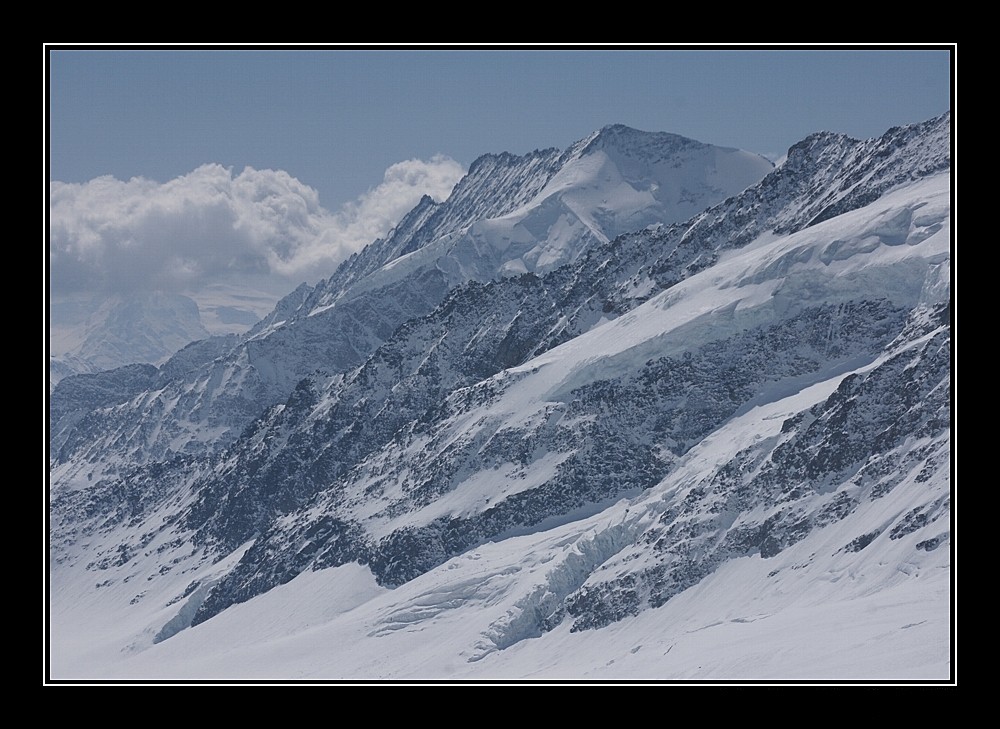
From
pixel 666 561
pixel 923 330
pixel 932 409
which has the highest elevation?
pixel 923 330

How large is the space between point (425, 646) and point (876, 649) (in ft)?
Answer: 374

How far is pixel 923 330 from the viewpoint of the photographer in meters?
193

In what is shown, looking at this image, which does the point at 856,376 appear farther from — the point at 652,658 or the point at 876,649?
the point at 876,649

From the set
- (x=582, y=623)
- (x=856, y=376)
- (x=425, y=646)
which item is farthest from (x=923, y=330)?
(x=425, y=646)

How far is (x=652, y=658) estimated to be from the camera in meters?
150

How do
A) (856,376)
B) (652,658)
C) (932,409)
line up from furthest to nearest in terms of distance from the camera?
1. (856,376)
2. (932,409)
3. (652,658)

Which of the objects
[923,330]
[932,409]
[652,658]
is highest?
[923,330]
